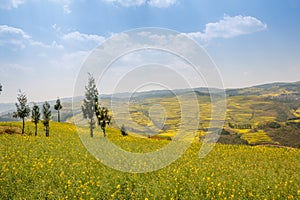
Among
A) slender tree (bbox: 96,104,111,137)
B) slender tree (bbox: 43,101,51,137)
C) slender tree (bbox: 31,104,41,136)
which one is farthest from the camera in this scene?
slender tree (bbox: 96,104,111,137)

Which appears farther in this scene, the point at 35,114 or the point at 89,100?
the point at 89,100

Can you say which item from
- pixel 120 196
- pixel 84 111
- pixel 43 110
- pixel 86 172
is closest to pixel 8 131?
pixel 43 110

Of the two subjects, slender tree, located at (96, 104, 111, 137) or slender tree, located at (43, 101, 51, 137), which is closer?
slender tree, located at (43, 101, 51, 137)

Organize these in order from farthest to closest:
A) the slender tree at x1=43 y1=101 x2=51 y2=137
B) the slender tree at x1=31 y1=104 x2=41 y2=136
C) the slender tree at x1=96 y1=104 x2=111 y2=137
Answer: the slender tree at x1=96 y1=104 x2=111 y2=137, the slender tree at x1=31 y1=104 x2=41 y2=136, the slender tree at x1=43 y1=101 x2=51 y2=137

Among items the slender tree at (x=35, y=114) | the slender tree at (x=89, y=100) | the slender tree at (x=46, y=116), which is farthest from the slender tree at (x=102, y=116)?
the slender tree at (x=35, y=114)

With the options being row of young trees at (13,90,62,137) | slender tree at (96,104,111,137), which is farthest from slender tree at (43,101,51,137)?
slender tree at (96,104,111,137)

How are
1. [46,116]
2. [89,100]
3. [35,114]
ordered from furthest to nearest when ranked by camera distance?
[89,100]
[35,114]
[46,116]

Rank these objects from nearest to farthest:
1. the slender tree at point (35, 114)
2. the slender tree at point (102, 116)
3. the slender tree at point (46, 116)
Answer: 1. the slender tree at point (46, 116)
2. the slender tree at point (35, 114)
3. the slender tree at point (102, 116)

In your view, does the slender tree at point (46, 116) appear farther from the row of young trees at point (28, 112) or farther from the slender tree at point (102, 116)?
the slender tree at point (102, 116)

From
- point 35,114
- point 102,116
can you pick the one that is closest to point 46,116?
point 35,114

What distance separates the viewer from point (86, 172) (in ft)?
48.5

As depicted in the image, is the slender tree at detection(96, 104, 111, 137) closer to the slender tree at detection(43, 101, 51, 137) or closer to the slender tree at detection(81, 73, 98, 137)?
the slender tree at detection(81, 73, 98, 137)

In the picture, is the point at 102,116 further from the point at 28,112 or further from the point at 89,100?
the point at 28,112

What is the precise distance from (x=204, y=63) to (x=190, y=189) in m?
6.55
